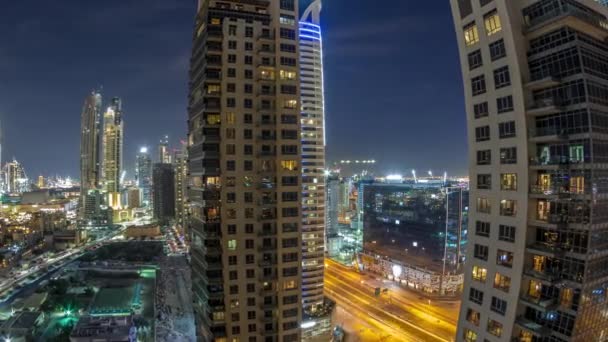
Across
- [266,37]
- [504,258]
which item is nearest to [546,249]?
[504,258]

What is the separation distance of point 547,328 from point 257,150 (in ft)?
74.9

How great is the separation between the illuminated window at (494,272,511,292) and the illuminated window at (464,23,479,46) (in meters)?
12.1

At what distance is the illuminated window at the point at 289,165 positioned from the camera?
32344mm

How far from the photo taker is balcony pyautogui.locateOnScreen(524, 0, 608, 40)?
16.9 m

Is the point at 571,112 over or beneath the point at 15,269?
over

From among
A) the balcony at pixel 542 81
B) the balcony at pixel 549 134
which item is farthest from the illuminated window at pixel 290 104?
the balcony at pixel 549 134

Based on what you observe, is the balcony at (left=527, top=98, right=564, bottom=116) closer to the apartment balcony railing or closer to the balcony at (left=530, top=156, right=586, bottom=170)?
the apartment balcony railing

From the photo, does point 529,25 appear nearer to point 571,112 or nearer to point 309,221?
point 571,112

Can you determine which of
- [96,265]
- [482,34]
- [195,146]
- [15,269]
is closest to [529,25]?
[482,34]

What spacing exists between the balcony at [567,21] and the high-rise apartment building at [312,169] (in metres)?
51.6

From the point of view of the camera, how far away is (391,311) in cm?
7188

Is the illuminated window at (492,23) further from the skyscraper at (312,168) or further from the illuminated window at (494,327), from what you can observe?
the skyscraper at (312,168)

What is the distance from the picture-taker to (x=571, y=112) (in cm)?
1711

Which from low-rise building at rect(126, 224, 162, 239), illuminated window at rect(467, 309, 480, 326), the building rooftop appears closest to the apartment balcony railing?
illuminated window at rect(467, 309, 480, 326)
